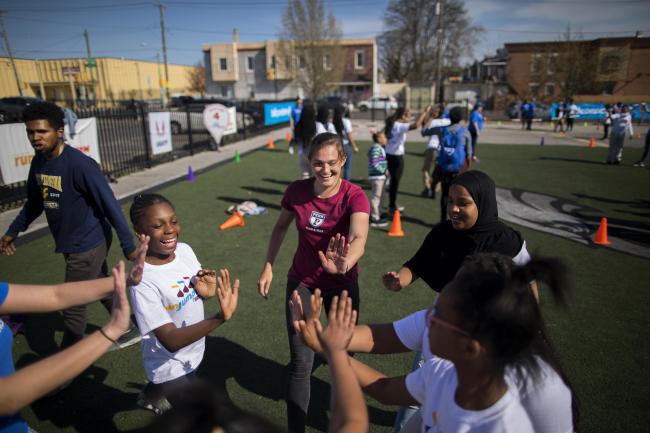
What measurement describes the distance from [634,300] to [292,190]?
471cm

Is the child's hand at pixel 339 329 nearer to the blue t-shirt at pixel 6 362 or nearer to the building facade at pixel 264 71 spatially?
the blue t-shirt at pixel 6 362

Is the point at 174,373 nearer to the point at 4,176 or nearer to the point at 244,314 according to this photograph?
the point at 244,314

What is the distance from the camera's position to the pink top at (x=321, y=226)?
2.89 metres

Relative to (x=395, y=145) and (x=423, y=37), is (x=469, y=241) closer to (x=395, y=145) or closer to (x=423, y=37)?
(x=395, y=145)

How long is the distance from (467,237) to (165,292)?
1895 millimetres

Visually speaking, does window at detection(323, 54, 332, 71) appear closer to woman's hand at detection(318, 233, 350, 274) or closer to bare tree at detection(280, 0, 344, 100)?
bare tree at detection(280, 0, 344, 100)

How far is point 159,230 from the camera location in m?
2.42

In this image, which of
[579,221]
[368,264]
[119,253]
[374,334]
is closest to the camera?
[374,334]

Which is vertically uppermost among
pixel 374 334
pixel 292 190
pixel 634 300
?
pixel 292 190

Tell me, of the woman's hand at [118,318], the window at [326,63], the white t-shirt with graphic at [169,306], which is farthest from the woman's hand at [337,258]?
the window at [326,63]

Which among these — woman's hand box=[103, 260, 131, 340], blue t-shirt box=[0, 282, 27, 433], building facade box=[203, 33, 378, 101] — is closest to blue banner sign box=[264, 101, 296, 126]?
blue t-shirt box=[0, 282, 27, 433]

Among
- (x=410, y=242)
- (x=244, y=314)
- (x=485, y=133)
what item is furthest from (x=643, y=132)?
(x=244, y=314)

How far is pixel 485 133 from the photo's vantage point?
24719 millimetres

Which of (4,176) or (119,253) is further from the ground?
(4,176)
